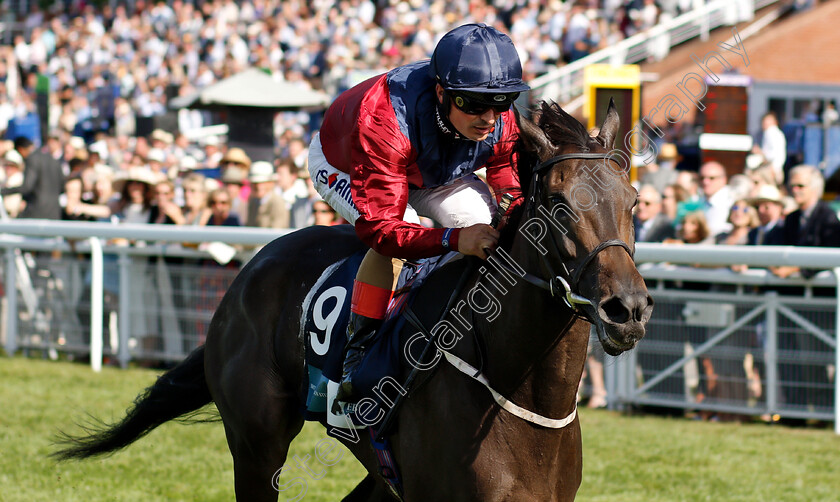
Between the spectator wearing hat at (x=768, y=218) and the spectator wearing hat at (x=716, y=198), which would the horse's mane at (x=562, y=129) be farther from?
the spectator wearing hat at (x=716, y=198)

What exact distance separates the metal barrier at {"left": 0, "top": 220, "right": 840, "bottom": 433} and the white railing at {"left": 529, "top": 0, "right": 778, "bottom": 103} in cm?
808

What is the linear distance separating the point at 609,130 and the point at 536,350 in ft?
2.33

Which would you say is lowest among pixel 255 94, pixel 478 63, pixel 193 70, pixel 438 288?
pixel 193 70

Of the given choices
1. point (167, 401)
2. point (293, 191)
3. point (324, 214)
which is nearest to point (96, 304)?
point (293, 191)

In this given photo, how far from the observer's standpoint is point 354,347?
3627mm

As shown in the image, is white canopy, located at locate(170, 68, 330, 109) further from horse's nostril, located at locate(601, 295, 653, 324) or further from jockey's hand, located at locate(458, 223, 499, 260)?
horse's nostril, located at locate(601, 295, 653, 324)

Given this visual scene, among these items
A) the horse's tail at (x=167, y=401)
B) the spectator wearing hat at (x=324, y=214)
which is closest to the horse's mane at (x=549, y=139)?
the horse's tail at (x=167, y=401)

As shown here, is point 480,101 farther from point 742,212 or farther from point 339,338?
point 742,212

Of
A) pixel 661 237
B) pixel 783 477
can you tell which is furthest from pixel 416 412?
pixel 661 237

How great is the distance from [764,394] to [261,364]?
12.9ft

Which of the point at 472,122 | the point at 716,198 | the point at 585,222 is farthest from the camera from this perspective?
the point at 716,198

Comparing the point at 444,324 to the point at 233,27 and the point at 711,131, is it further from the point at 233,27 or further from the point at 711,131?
Answer: the point at 233,27

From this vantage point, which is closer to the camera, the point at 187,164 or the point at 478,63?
the point at 478,63

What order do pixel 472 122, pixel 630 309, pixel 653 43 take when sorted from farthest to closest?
pixel 653 43
pixel 472 122
pixel 630 309
